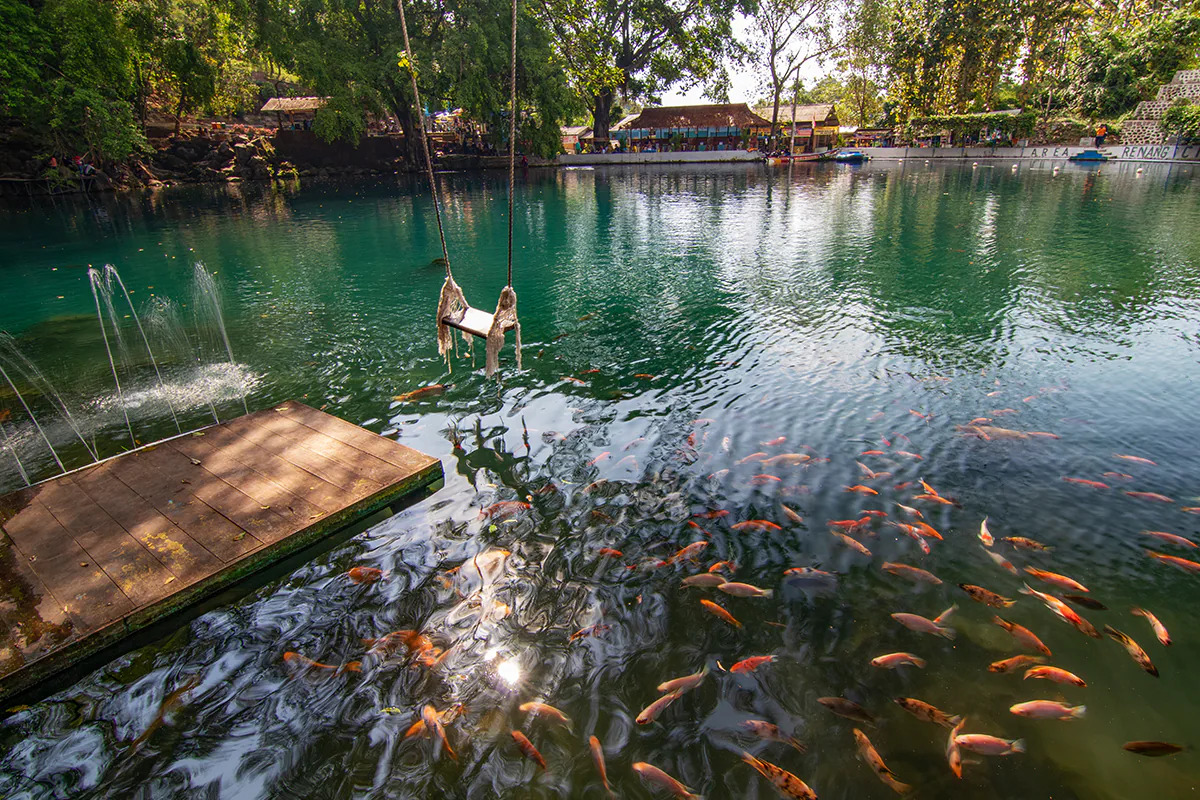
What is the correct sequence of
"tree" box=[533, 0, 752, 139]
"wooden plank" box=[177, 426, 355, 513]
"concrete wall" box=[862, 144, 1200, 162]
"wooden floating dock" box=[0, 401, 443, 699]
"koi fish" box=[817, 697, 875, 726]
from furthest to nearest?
"tree" box=[533, 0, 752, 139] < "concrete wall" box=[862, 144, 1200, 162] < "wooden plank" box=[177, 426, 355, 513] < "wooden floating dock" box=[0, 401, 443, 699] < "koi fish" box=[817, 697, 875, 726]

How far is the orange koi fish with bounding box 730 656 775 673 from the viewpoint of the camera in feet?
14.0

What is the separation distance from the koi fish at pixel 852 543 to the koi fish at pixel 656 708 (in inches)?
90.7

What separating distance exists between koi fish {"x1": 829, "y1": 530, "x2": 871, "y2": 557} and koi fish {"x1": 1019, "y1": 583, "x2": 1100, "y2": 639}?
47.2 inches

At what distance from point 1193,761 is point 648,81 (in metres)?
54.9

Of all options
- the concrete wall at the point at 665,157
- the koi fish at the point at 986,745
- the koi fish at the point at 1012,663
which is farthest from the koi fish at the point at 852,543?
the concrete wall at the point at 665,157

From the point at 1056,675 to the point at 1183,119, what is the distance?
49.3 m

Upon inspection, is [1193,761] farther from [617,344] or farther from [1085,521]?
[617,344]

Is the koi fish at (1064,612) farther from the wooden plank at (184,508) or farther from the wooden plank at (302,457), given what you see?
the wooden plank at (184,508)

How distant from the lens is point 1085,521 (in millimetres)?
5688

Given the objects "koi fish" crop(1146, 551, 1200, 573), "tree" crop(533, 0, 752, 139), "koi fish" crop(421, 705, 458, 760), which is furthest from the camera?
"tree" crop(533, 0, 752, 139)

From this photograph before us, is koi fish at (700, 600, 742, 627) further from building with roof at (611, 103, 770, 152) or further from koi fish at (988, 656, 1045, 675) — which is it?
building with roof at (611, 103, 770, 152)

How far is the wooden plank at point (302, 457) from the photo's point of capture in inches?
229

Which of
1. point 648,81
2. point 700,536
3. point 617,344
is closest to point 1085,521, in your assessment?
point 700,536

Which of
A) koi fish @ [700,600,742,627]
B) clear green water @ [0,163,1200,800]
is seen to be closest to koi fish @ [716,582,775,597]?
clear green water @ [0,163,1200,800]
